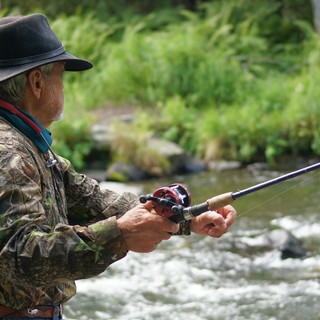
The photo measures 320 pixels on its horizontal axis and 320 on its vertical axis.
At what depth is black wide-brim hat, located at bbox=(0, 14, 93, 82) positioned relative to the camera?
120 inches

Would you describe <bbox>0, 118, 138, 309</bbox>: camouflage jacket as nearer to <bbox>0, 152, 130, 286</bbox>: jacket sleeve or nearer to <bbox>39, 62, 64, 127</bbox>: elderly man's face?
<bbox>0, 152, 130, 286</bbox>: jacket sleeve

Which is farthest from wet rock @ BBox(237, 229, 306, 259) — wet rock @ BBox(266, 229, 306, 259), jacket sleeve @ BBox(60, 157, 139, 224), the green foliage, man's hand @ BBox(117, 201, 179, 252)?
man's hand @ BBox(117, 201, 179, 252)

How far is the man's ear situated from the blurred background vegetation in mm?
11053

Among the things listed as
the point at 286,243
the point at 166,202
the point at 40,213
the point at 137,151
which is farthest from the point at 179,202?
the point at 137,151

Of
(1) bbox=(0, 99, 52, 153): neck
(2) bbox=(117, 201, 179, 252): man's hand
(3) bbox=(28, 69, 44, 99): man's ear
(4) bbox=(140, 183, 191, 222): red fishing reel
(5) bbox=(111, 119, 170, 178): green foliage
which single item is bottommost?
(5) bbox=(111, 119, 170, 178): green foliage

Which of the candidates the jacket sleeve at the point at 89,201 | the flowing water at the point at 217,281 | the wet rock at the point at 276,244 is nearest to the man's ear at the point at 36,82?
the jacket sleeve at the point at 89,201

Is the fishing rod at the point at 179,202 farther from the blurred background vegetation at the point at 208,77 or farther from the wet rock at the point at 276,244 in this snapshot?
the blurred background vegetation at the point at 208,77

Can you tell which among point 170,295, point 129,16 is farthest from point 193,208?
point 129,16

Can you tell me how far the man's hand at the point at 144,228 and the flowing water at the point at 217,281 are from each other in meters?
3.64

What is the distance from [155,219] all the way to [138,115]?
506 inches

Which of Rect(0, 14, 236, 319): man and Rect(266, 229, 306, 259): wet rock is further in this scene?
Rect(266, 229, 306, 259): wet rock

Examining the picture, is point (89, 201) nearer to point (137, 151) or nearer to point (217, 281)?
point (217, 281)

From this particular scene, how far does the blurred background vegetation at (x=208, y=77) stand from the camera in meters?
14.5

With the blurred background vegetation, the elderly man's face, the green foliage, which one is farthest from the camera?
the blurred background vegetation
